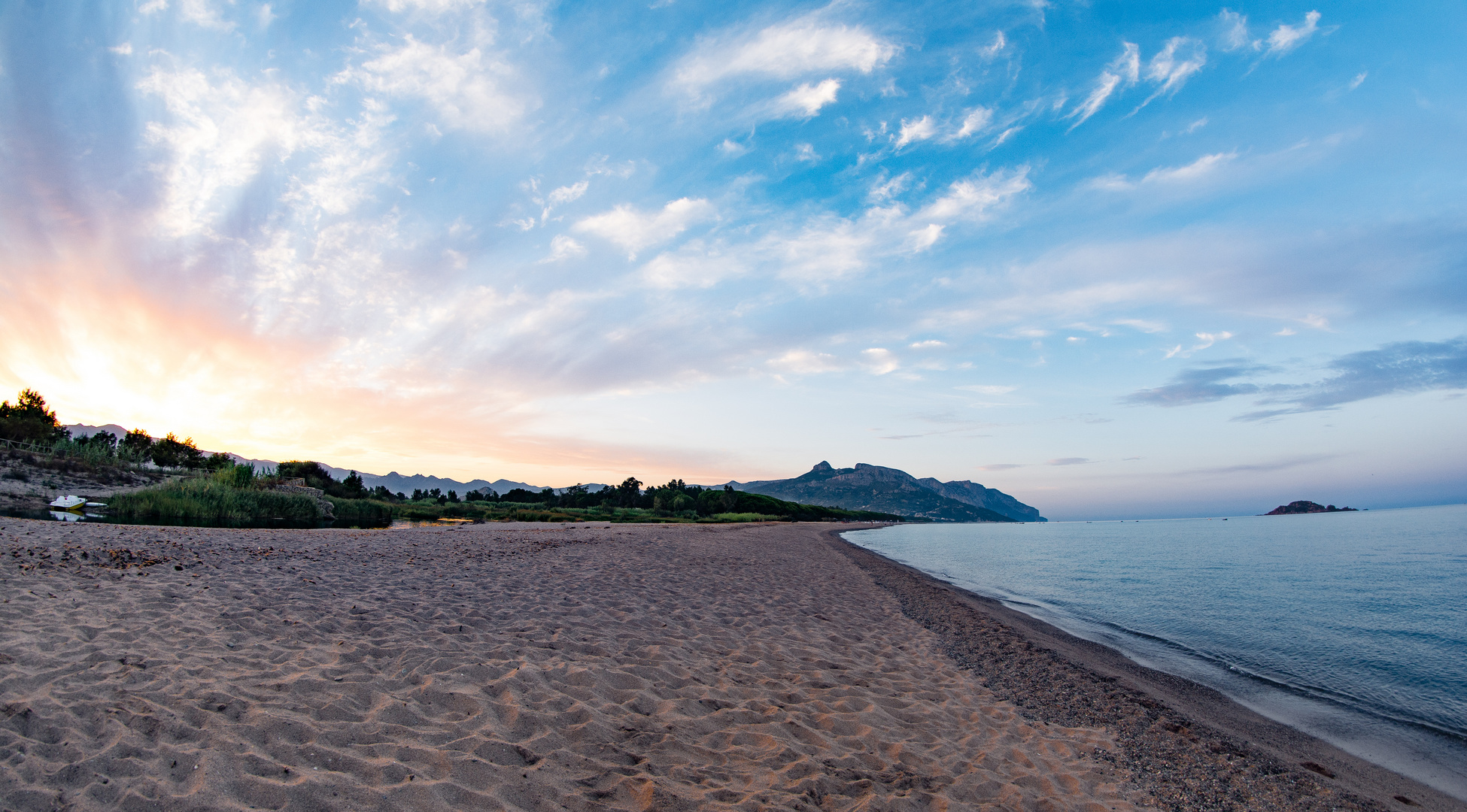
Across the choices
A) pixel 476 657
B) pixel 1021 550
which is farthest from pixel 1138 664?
pixel 1021 550

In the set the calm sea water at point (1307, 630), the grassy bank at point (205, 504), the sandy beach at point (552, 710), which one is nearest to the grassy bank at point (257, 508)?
the grassy bank at point (205, 504)

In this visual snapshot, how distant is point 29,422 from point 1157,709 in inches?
3606

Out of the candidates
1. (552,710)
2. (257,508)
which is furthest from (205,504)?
(552,710)

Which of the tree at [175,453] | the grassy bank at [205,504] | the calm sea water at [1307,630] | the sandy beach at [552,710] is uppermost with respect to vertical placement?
the tree at [175,453]

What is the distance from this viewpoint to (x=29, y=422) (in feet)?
188

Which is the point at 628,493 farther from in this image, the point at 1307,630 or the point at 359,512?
the point at 1307,630

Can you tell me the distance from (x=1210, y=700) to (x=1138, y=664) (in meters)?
2.22

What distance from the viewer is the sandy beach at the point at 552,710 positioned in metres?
4.42

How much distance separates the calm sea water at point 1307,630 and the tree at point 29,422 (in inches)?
2999

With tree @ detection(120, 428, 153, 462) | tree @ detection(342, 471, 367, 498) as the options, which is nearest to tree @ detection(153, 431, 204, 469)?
tree @ detection(120, 428, 153, 462)

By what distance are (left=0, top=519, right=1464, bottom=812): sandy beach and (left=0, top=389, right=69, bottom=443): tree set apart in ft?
212

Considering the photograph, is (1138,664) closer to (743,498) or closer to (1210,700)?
(1210,700)

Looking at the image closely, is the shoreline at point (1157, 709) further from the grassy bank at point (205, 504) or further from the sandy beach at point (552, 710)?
the grassy bank at point (205, 504)

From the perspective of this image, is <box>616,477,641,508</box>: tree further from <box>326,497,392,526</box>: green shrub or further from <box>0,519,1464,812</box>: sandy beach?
<box>0,519,1464,812</box>: sandy beach
